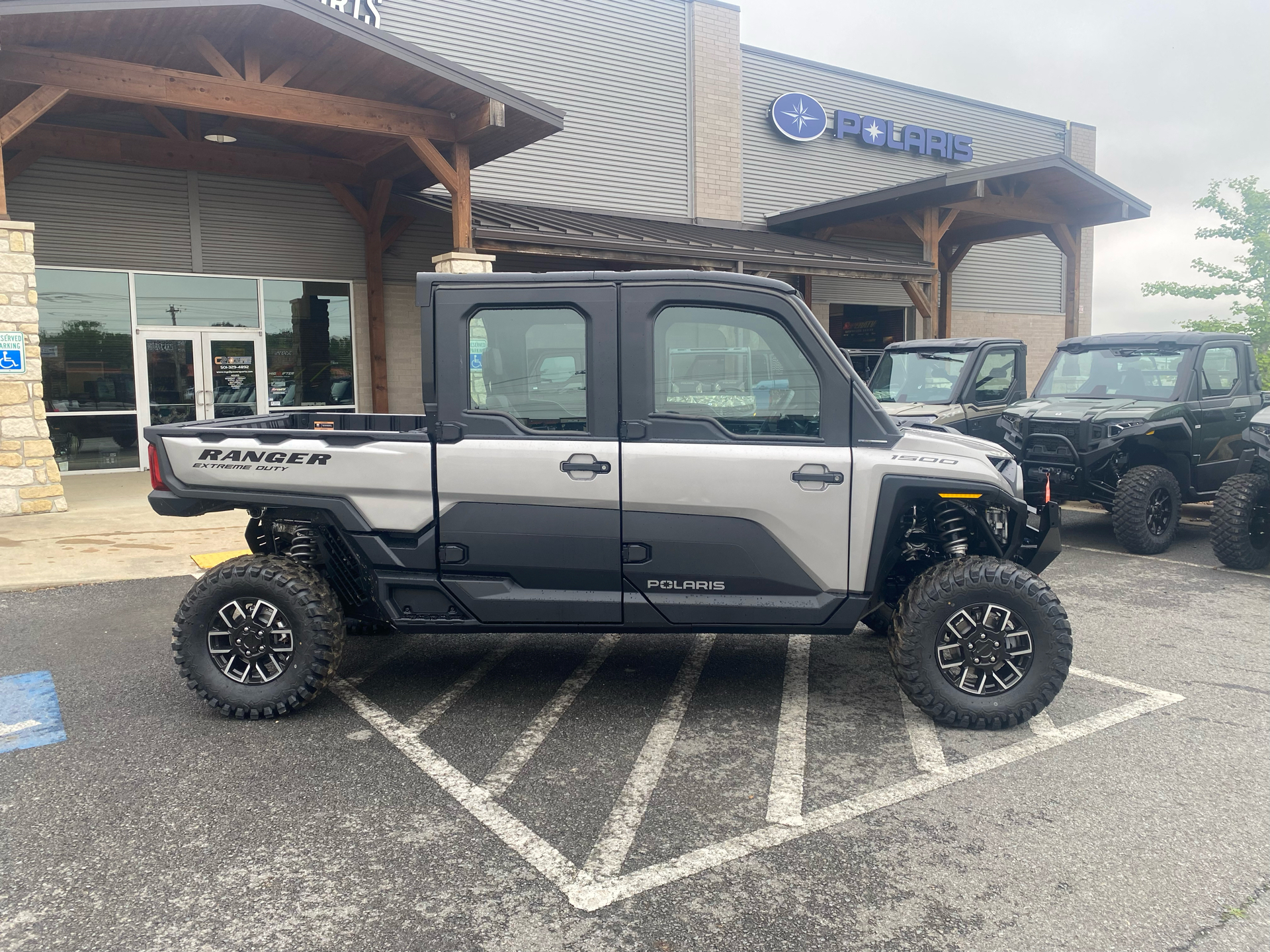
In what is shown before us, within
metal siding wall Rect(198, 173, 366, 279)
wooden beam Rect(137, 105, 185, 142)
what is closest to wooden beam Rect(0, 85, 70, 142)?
wooden beam Rect(137, 105, 185, 142)

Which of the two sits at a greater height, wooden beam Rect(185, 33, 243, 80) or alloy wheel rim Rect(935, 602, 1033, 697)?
wooden beam Rect(185, 33, 243, 80)

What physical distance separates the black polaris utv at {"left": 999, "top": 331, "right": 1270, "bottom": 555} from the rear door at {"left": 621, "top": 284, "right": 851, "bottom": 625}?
4467mm

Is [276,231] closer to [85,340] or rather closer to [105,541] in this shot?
[85,340]

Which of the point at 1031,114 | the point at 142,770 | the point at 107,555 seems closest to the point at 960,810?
the point at 142,770

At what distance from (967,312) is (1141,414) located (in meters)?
17.3

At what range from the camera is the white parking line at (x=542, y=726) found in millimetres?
3848

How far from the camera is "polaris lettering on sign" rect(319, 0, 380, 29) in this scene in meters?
15.1

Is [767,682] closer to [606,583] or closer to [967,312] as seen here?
[606,583]

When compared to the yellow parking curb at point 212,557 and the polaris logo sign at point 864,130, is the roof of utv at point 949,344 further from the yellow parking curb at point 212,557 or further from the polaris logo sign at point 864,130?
the polaris logo sign at point 864,130

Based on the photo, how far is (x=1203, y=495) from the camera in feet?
29.9

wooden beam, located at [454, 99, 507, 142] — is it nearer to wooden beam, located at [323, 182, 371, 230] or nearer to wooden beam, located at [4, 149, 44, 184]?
wooden beam, located at [323, 182, 371, 230]

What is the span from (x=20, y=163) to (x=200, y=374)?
3.69 metres

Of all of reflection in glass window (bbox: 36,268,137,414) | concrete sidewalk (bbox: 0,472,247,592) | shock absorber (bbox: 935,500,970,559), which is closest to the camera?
shock absorber (bbox: 935,500,970,559)

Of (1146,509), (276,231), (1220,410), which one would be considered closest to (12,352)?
(276,231)
